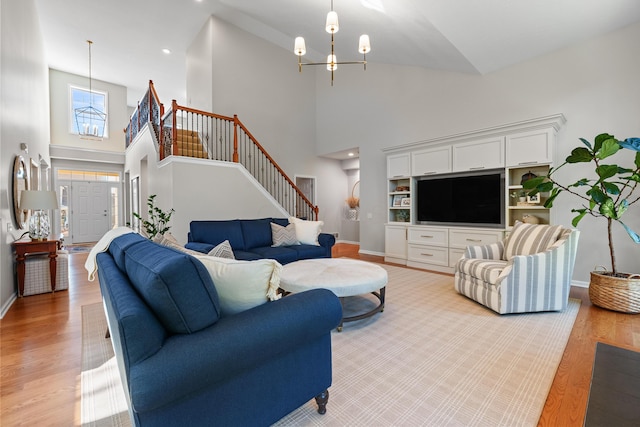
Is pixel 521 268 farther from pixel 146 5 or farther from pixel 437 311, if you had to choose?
pixel 146 5

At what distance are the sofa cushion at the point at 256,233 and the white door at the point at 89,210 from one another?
7.00m

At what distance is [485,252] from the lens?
146 inches

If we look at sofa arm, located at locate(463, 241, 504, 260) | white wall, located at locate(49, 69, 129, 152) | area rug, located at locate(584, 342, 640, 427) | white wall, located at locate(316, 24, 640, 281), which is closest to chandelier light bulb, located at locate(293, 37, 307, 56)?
white wall, located at locate(316, 24, 640, 281)

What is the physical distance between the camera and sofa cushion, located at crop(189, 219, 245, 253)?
4082 mm

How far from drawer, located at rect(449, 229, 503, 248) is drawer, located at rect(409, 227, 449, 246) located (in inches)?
4.6

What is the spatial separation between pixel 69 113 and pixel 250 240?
824 cm

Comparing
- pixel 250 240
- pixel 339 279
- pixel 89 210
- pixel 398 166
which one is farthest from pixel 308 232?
pixel 89 210

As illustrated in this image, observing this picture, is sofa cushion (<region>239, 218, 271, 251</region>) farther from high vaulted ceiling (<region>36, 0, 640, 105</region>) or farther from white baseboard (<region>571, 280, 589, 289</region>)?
white baseboard (<region>571, 280, 589, 289</region>)

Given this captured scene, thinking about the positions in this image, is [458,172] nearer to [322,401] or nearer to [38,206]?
[322,401]

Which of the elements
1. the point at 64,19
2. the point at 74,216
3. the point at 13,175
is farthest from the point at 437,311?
the point at 74,216

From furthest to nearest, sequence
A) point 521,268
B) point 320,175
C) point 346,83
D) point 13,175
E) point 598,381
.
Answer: point 320,175
point 346,83
point 13,175
point 521,268
point 598,381

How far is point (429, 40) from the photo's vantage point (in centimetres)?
435

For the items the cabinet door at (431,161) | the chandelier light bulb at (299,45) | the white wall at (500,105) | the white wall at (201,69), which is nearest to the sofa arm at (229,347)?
the chandelier light bulb at (299,45)

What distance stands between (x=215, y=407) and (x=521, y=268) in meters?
3.01
